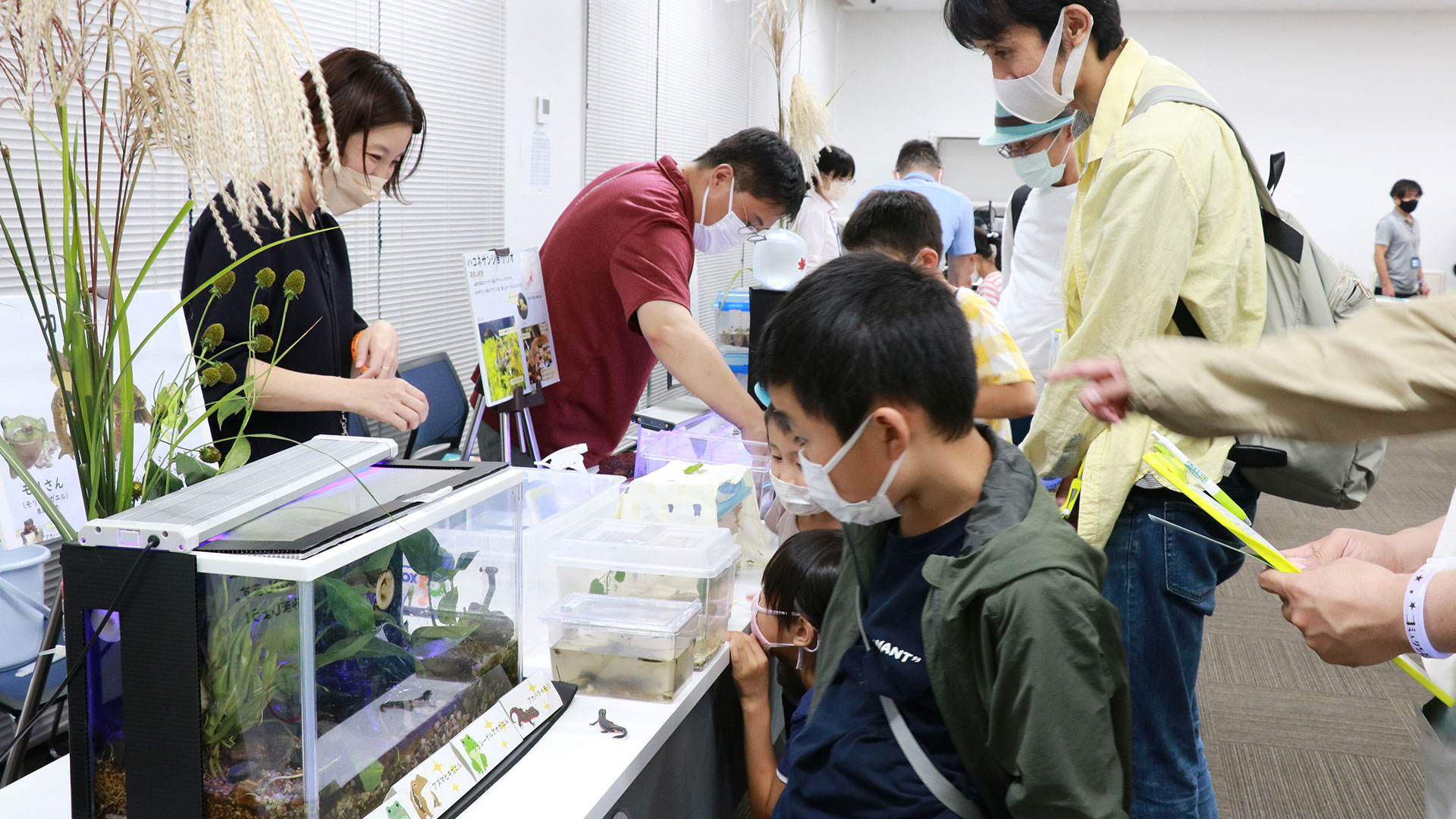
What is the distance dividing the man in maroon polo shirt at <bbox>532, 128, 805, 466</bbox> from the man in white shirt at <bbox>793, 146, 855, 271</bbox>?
2.84 m

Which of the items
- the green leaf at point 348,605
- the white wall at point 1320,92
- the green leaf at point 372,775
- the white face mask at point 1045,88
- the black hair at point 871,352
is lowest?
the green leaf at point 372,775

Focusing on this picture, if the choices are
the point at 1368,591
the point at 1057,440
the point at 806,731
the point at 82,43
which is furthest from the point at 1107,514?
the point at 82,43

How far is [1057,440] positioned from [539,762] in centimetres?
87

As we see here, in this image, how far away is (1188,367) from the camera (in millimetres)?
857

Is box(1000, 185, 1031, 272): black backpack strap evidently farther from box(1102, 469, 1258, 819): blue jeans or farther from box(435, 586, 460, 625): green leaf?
box(435, 586, 460, 625): green leaf

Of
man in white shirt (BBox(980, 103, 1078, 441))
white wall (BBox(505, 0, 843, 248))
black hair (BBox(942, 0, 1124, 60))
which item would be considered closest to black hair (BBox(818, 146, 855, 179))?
white wall (BBox(505, 0, 843, 248))

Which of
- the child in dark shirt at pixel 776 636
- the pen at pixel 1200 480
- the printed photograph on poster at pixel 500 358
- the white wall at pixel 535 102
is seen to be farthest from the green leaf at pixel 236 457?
the white wall at pixel 535 102

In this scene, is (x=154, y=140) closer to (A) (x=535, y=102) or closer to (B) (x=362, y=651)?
(B) (x=362, y=651)

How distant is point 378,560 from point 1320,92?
11393mm

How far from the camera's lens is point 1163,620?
1.49 metres

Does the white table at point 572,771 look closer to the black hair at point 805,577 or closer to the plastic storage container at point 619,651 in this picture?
the plastic storage container at point 619,651

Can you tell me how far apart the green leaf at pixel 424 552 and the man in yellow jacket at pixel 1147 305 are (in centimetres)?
88

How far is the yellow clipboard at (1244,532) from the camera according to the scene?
1.12 metres

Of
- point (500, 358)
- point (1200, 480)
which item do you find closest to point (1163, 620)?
point (1200, 480)
